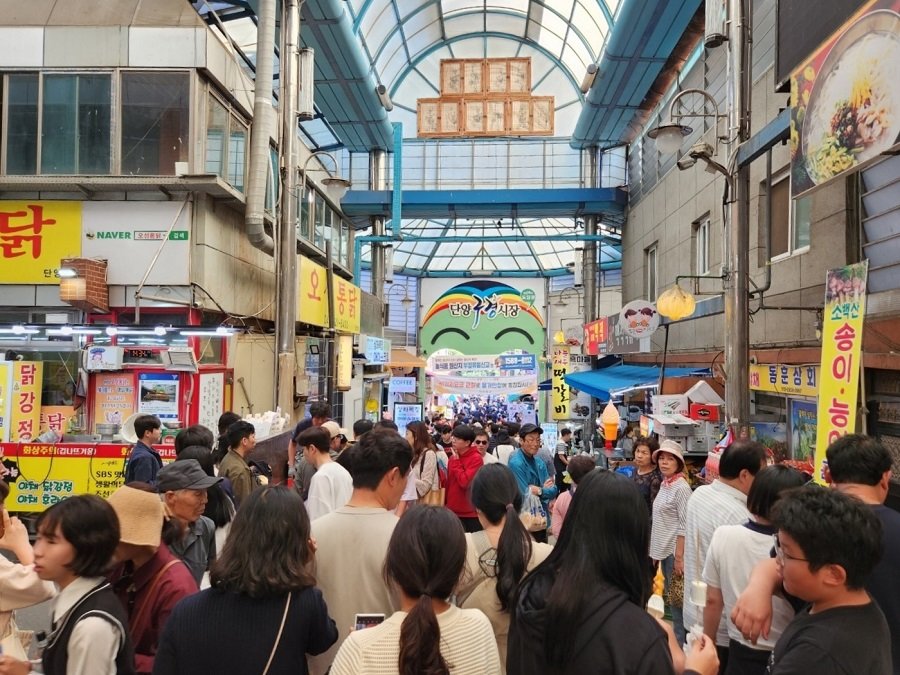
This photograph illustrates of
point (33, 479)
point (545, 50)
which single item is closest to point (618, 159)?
point (545, 50)

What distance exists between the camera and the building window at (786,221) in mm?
8898

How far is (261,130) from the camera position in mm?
11117

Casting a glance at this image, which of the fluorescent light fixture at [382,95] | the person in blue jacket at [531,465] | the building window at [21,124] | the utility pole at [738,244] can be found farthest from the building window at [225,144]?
the utility pole at [738,244]

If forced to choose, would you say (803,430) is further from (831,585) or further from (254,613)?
(254,613)

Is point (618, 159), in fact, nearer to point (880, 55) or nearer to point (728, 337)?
point (728, 337)

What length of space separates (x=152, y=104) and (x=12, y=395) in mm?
4890

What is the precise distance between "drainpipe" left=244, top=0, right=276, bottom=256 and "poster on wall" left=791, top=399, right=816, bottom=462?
828 cm

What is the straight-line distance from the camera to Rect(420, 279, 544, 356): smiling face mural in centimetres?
3102

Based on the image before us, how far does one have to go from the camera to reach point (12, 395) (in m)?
9.52

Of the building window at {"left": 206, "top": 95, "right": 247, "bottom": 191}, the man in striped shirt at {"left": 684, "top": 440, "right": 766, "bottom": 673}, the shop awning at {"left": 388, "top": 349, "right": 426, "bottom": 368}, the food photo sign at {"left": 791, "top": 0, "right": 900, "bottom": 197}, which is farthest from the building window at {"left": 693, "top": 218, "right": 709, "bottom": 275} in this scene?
the shop awning at {"left": 388, "top": 349, "right": 426, "bottom": 368}

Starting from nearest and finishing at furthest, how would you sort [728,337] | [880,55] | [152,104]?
[880,55] → [728,337] → [152,104]

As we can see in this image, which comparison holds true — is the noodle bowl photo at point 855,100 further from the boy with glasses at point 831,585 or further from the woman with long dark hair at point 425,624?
the woman with long dark hair at point 425,624

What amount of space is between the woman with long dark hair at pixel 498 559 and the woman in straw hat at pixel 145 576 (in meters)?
1.16

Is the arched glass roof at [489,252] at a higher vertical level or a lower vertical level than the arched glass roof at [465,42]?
lower
